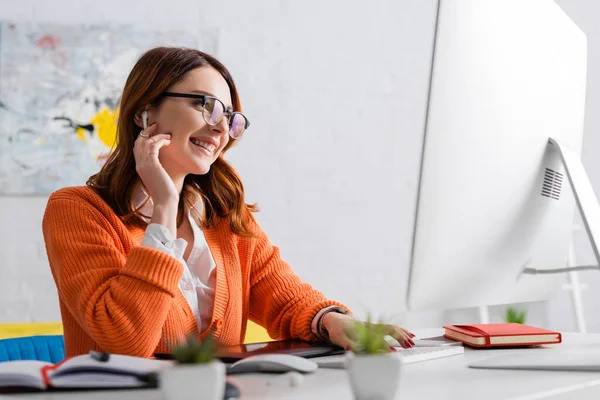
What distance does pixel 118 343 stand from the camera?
1212 millimetres

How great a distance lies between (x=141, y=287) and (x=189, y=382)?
58 cm

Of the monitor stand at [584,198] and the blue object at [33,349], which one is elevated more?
the monitor stand at [584,198]

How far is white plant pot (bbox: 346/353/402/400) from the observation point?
2.29 feet

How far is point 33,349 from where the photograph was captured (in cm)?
159

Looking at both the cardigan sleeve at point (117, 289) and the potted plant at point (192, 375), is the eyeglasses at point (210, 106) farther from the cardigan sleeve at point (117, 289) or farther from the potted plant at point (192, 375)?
the potted plant at point (192, 375)

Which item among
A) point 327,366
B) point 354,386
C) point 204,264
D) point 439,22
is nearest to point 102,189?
point 204,264

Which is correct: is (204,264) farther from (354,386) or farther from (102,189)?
(354,386)

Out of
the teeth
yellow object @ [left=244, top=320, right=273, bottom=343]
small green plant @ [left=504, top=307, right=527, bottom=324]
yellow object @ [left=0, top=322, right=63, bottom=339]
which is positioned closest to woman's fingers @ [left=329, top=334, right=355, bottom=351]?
the teeth

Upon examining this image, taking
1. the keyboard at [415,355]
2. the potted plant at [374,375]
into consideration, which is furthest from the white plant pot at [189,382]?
the keyboard at [415,355]

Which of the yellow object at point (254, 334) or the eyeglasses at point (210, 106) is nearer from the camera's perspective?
the eyeglasses at point (210, 106)

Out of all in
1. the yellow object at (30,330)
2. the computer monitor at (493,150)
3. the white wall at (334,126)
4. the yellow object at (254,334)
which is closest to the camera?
the computer monitor at (493,150)

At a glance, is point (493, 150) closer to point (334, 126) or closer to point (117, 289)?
point (117, 289)

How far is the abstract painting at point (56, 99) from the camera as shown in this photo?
317 centimetres

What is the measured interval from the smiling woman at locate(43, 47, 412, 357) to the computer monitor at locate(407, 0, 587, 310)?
20 cm
